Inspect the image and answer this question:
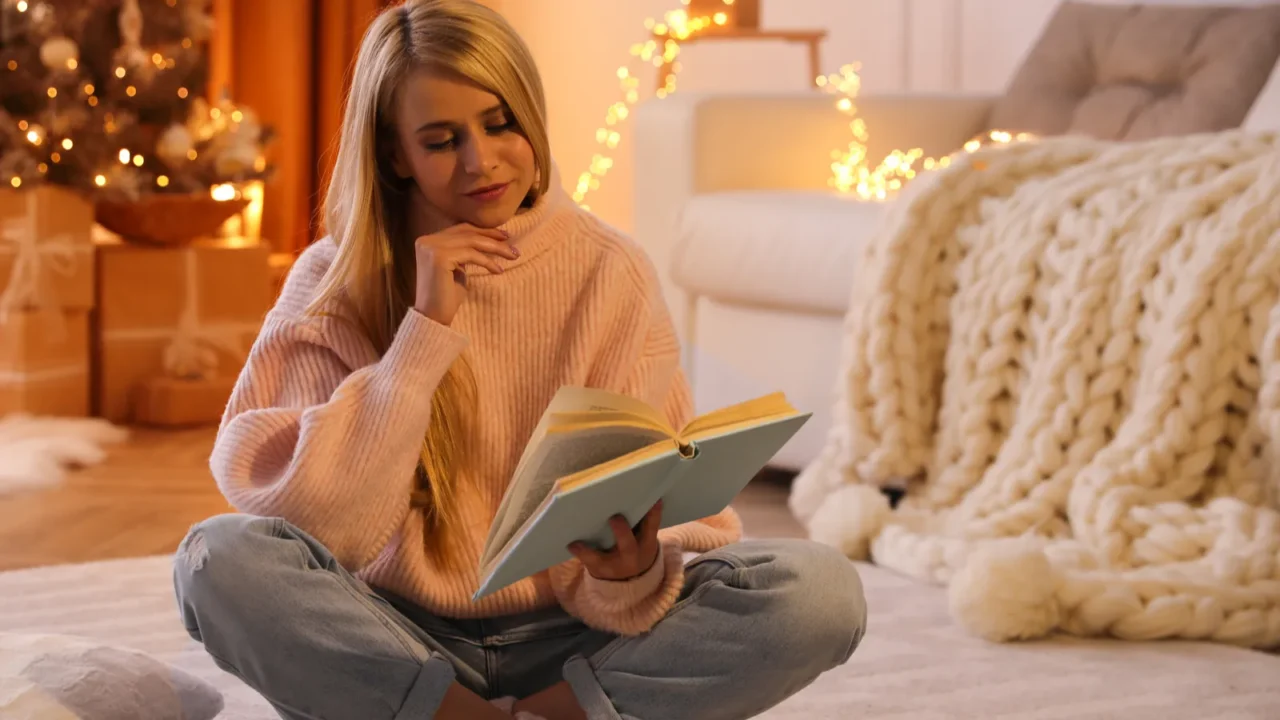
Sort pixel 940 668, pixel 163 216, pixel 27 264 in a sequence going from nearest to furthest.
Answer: pixel 940 668 < pixel 27 264 < pixel 163 216

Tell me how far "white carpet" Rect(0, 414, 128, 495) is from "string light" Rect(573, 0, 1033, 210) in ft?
3.75

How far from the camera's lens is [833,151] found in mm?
2629

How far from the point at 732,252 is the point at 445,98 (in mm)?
1177

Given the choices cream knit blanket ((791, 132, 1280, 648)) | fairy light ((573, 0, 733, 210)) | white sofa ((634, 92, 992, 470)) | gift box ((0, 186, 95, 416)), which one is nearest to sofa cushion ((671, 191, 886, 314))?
white sofa ((634, 92, 992, 470))

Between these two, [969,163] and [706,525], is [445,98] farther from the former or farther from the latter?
[969,163]

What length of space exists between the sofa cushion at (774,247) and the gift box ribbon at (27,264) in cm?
111

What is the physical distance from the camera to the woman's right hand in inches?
45.1

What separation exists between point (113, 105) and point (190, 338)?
0.43 meters

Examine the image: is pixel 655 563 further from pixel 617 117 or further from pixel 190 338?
pixel 617 117

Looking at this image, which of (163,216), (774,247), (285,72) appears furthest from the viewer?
(285,72)

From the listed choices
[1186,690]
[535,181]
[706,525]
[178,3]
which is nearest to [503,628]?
[706,525]

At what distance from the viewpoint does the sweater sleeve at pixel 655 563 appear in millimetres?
1114

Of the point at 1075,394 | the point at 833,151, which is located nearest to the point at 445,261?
the point at 1075,394

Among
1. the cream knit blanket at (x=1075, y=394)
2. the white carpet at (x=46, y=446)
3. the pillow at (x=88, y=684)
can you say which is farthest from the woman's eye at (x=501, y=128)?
the white carpet at (x=46, y=446)
